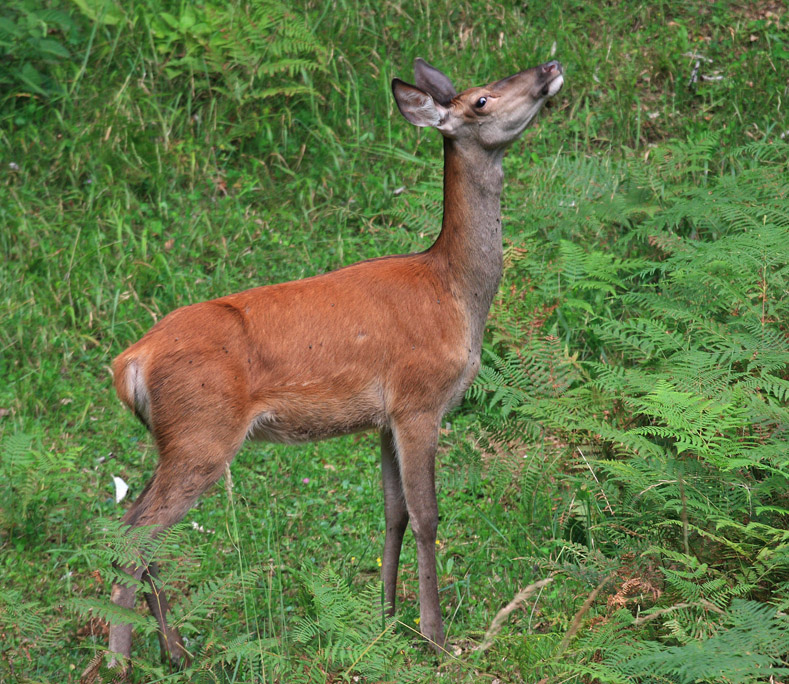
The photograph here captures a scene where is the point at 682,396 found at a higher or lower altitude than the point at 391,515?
higher

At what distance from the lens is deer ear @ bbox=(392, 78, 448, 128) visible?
186 inches

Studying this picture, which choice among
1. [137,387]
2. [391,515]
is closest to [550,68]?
[391,515]

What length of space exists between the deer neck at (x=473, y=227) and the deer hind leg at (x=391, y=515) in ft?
2.32

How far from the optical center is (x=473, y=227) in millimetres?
4965

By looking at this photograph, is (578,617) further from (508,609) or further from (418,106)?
(418,106)

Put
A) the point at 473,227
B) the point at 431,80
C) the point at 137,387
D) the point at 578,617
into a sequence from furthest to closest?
the point at 431,80
the point at 473,227
the point at 137,387
the point at 578,617

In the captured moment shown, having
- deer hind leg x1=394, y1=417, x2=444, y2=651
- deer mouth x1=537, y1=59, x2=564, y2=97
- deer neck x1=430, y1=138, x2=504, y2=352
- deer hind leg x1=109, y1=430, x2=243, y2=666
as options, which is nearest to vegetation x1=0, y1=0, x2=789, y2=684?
deer hind leg x1=394, y1=417, x2=444, y2=651

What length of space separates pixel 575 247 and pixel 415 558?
230 cm

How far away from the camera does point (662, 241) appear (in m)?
6.22

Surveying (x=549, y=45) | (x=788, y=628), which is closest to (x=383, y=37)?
(x=549, y=45)

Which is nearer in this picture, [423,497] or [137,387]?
[137,387]

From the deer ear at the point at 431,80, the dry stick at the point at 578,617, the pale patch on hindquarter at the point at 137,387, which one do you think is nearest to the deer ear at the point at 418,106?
the deer ear at the point at 431,80

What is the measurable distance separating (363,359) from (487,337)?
205cm

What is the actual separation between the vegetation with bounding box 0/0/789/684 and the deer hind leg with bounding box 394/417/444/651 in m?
0.13
